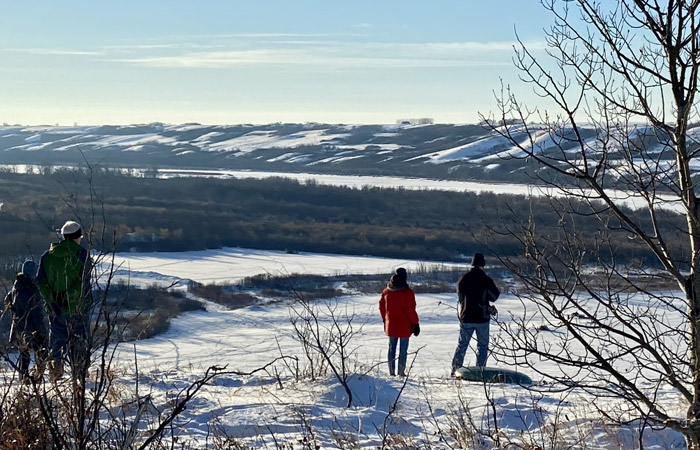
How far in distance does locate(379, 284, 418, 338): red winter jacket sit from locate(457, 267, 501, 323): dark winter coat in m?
0.56

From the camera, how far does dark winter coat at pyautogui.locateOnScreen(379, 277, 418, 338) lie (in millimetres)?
8617

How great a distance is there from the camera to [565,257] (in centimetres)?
435

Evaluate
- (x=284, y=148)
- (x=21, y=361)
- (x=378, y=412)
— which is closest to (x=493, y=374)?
(x=378, y=412)

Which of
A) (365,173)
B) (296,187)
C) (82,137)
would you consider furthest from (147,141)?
(296,187)

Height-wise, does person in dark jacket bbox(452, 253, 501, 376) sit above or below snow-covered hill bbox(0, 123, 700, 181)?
below

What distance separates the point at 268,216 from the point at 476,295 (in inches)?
1847

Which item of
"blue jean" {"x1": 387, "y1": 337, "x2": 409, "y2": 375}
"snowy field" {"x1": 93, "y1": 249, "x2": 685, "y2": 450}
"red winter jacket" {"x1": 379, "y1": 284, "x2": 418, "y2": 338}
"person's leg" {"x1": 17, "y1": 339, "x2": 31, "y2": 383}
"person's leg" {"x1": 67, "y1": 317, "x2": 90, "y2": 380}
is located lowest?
"blue jean" {"x1": 387, "y1": 337, "x2": 409, "y2": 375}

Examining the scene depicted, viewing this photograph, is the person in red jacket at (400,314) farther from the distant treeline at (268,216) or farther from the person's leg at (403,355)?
the distant treeline at (268,216)

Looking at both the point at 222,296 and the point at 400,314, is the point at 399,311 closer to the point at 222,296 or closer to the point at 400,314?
the point at 400,314

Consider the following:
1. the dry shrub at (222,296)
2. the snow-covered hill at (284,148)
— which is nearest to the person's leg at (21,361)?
the dry shrub at (222,296)

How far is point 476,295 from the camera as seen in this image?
8367 mm

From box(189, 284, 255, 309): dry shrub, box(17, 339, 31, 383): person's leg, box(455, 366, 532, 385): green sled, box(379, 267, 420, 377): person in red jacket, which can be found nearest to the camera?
box(17, 339, 31, 383): person's leg

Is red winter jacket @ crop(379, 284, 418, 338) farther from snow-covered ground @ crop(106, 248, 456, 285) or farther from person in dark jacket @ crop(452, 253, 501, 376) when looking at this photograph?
snow-covered ground @ crop(106, 248, 456, 285)

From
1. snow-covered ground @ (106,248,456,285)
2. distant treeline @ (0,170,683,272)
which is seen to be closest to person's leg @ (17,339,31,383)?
distant treeline @ (0,170,683,272)
